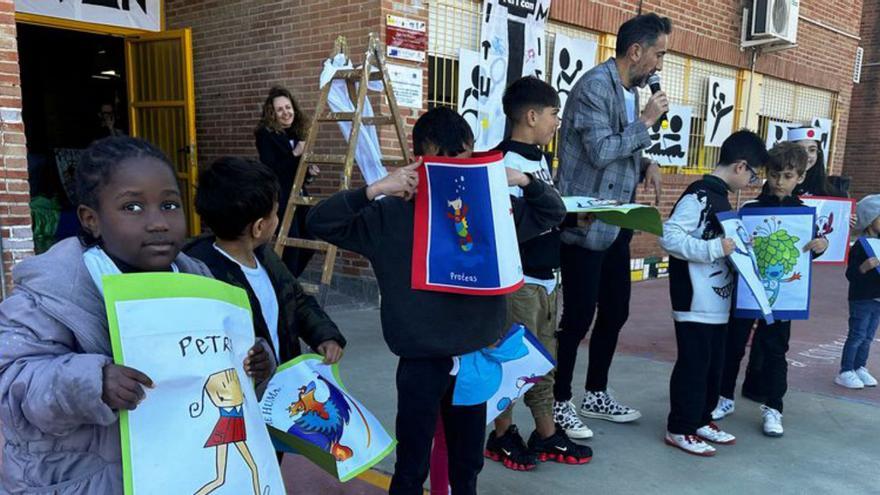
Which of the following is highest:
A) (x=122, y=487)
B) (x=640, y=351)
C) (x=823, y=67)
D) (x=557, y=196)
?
(x=823, y=67)

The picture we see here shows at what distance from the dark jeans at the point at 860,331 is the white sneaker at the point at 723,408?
1267mm

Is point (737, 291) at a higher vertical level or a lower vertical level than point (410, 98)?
lower

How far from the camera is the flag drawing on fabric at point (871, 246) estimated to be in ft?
13.7

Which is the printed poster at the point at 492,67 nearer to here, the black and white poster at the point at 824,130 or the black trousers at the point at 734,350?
the black trousers at the point at 734,350

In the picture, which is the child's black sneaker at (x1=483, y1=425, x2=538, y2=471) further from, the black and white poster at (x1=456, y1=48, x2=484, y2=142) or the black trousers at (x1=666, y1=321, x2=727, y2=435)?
the black and white poster at (x1=456, y1=48, x2=484, y2=142)

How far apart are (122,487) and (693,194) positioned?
279cm

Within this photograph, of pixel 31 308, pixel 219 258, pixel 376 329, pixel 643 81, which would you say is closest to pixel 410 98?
pixel 376 329

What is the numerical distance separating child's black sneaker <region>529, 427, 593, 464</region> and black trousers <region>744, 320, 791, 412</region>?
50.8 inches

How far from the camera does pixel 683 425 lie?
325cm

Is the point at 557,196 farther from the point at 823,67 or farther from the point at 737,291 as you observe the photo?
the point at 823,67

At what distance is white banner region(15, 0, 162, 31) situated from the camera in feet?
20.3

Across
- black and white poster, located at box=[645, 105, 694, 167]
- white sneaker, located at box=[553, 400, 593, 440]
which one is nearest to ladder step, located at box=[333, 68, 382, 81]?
white sneaker, located at box=[553, 400, 593, 440]

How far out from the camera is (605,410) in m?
3.62

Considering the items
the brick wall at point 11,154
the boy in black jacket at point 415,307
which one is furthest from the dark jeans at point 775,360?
the brick wall at point 11,154
